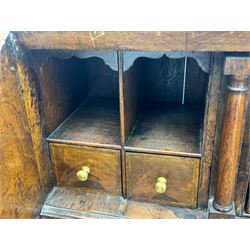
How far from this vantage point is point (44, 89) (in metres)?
0.84

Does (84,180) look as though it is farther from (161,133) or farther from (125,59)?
(125,59)

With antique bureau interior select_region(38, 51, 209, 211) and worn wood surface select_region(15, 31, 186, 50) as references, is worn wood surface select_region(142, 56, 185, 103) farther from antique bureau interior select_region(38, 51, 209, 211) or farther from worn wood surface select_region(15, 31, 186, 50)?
worn wood surface select_region(15, 31, 186, 50)

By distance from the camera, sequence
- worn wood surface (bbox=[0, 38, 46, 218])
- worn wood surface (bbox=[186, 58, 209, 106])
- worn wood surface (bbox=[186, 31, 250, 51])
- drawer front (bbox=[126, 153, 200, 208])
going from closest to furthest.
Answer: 1. worn wood surface (bbox=[186, 31, 250, 51])
2. worn wood surface (bbox=[0, 38, 46, 218])
3. drawer front (bbox=[126, 153, 200, 208])
4. worn wood surface (bbox=[186, 58, 209, 106])

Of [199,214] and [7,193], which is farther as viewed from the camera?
[199,214]

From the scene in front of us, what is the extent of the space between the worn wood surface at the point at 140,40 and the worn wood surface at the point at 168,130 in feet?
0.96

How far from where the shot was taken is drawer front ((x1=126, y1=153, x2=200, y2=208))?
0.80m

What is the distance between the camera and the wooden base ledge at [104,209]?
84cm

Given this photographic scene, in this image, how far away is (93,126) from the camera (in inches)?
37.4

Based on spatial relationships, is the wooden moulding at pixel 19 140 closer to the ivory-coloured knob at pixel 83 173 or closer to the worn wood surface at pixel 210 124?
the ivory-coloured knob at pixel 83 173

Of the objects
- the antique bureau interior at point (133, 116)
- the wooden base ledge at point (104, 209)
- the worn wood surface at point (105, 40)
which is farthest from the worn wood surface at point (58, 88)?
the wooden base ledge at point (104, 209)

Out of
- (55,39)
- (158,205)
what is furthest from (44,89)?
(158,205)

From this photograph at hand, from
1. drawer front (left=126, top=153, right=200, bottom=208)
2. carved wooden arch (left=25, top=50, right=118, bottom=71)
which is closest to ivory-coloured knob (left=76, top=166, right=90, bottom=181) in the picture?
drawer front (left=126, top=153, right=200, bottom=208)
